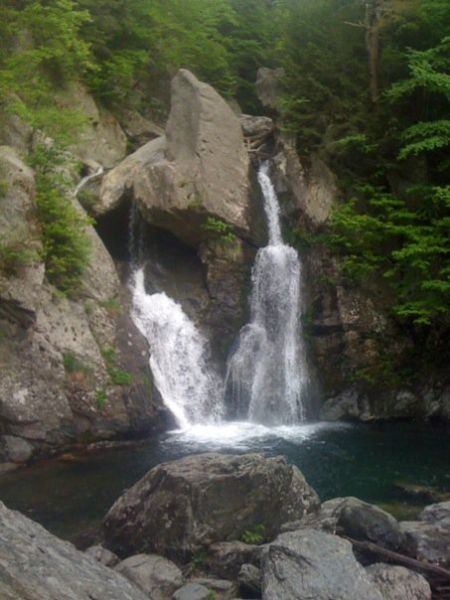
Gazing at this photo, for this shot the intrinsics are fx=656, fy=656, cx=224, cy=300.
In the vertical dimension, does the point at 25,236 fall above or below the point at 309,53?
below

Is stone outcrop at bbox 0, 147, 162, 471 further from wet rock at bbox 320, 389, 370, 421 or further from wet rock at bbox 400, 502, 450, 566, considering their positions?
wet rock at bbox 400, 502, 450, 566

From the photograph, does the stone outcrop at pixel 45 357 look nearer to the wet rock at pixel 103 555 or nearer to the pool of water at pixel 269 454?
the pool of water at pixel 269 454

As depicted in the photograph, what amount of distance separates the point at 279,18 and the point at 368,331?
509 inches

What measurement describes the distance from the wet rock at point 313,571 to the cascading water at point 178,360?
833 centimetres

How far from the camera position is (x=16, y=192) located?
44.1 feet

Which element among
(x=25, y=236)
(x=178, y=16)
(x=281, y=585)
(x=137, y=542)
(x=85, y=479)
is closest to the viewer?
(x=281, y=585)

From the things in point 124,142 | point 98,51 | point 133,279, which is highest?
point 98,51

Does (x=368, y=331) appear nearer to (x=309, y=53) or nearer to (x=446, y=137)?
(x=446, y=137)

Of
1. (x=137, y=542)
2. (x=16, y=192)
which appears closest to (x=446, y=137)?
(x=16, y=192)

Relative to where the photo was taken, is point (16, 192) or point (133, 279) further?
point (133, 279)

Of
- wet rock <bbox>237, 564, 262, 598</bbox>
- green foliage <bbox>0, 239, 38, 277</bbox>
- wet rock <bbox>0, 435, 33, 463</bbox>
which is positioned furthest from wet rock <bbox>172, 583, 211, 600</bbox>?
green foliage <bbox>0, 239, 38, 277</bbox>

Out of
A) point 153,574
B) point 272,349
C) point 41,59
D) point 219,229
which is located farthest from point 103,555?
point 41,59

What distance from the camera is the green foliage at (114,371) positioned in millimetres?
13578

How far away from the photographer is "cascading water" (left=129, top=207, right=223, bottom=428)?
15.1m
